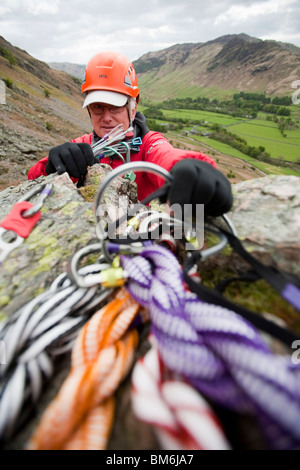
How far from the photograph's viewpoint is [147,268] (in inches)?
40.9

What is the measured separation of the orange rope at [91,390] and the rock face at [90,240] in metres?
0.06

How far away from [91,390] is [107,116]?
2.88m

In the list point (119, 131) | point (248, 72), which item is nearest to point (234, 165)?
point (119, 131)

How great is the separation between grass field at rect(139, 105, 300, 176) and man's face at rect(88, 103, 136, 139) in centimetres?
5572

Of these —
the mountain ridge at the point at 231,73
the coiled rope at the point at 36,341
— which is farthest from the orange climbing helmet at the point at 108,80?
the mountain ridge at the point at 231,73

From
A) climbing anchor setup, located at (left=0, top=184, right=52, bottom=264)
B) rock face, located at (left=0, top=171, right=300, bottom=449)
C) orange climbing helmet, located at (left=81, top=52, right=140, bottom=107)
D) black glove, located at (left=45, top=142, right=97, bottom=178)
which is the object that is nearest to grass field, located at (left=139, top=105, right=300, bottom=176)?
orange climbing helmet, located at (left=81, top=52, right=140, bottom=107)

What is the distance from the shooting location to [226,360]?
0.68 m

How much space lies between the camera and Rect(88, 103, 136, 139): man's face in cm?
283

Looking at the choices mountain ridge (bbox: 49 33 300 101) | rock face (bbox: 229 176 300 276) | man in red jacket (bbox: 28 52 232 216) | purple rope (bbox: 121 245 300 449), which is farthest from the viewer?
mountain ridge (bbox: 49 33 300 101)

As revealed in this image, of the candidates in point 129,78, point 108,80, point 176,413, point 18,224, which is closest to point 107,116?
point 108,80

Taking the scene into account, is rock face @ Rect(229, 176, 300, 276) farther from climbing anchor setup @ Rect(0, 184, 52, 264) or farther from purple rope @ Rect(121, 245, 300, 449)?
Result: climbing anchor setup @ Rect(0, 184, 52, 264)

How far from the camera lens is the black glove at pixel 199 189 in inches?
45.1

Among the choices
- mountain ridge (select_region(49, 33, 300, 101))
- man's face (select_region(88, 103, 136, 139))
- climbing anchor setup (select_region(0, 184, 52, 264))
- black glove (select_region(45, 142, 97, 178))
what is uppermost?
mountain ridge (select_region(49, 33, 300, 101))

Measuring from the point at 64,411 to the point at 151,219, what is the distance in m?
0.94
